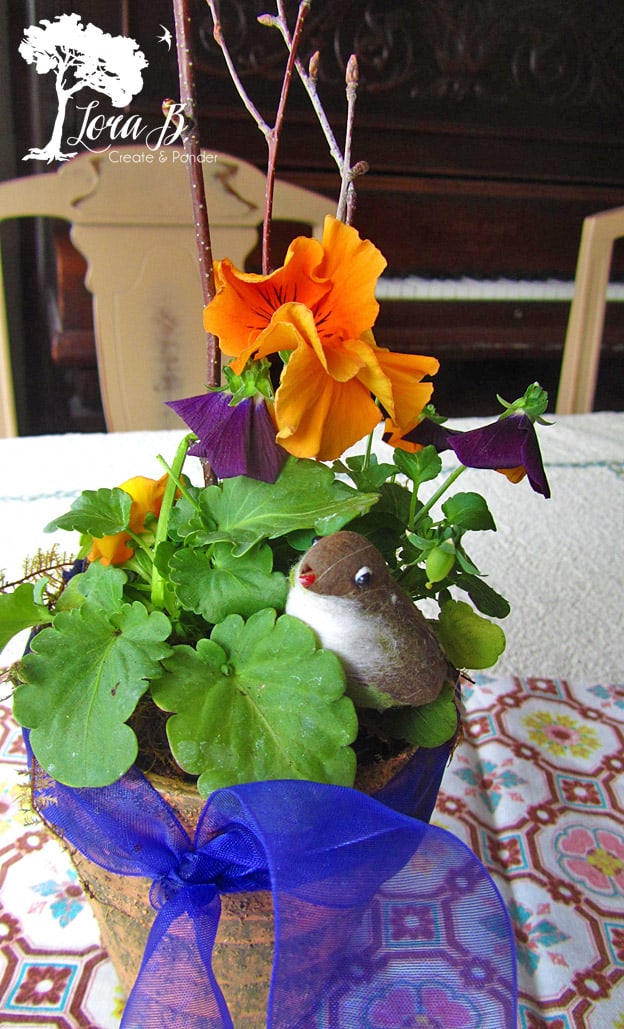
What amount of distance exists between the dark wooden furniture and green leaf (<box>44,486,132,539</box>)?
1669 millimetres

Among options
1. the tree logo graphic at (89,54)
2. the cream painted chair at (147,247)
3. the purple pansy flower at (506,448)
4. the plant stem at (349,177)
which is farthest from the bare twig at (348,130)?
the tree logo graphic at (89,54)

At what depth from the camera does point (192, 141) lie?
33 cm

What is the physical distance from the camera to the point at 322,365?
307mm


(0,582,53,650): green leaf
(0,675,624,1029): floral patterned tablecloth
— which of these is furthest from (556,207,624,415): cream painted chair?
(0,582,53,650): green leaf

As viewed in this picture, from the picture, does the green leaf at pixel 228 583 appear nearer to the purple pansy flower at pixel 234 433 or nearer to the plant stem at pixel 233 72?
the purple pansy flower at pixel 234 433

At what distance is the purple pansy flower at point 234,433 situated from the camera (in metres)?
0.32

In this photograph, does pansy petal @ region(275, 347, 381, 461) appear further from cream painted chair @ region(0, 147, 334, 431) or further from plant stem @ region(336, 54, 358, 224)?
cream painted chair @ region(0, 147, 334, 431)

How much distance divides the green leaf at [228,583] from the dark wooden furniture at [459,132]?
173 centimetres

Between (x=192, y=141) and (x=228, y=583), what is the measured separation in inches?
→ 6.9

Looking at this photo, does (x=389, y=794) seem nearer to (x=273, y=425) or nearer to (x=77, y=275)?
(x=273, y=425)

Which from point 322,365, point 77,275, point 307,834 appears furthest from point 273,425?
point 77,275
